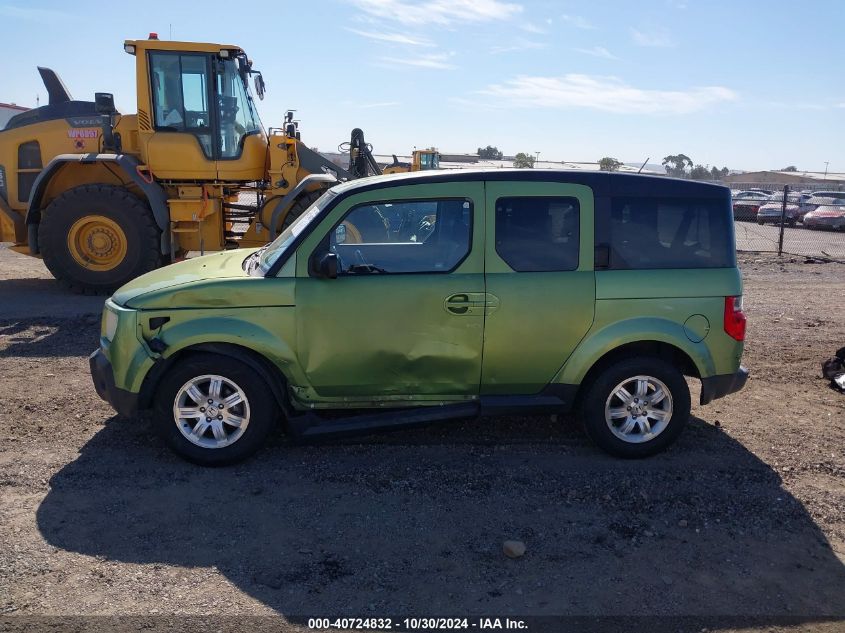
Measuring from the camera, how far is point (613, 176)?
207 inches

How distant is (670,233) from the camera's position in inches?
209

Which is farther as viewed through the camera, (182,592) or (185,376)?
(185,376)

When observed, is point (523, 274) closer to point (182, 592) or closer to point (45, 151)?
point (182, 592)

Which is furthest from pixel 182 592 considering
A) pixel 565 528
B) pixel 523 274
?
pixel 523 274

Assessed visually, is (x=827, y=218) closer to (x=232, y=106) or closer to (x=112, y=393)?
(x=232, y=106)

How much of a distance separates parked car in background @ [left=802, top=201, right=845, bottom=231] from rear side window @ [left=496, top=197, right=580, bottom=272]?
1062 inches

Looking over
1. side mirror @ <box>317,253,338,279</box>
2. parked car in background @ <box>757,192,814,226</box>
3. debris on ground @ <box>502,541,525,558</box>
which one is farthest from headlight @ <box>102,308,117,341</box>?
parked car in background @ <box>757,192,814,226</box>

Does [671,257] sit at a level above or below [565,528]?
above

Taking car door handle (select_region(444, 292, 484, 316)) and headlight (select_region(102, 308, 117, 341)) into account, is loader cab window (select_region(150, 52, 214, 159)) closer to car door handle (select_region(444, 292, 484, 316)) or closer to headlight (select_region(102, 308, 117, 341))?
headlight (select_region(102, 308, 117, 341))

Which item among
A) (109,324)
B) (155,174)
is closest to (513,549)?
(109,324)

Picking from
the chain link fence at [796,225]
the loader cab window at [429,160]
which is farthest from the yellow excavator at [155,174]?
the loader cab window at [429,160]

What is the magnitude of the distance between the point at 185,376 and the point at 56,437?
133 cm

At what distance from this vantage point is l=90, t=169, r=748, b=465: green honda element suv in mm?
5016

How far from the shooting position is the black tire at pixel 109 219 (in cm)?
1092
